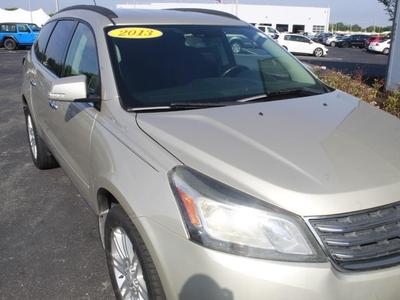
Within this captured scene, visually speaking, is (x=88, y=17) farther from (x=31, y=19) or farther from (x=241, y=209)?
(x=31, y=19)

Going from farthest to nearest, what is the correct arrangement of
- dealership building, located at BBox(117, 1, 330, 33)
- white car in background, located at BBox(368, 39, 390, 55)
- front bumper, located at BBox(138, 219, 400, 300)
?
dealership building, located at BBox(117, 1, 330, 33) → white car in background, located at BBox(368, 39, 390, 55) → front bumper, located at BBox(138, 219, 400, 300)

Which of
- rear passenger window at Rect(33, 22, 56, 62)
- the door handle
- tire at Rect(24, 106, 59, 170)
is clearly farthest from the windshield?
Answer: tire at Rect(24, 106, 59, 170)

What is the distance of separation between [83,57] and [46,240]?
4.96 feet

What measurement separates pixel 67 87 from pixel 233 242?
148 centimetres

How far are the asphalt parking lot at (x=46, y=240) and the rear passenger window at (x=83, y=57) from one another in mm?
1279

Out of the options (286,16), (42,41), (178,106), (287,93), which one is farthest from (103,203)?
(286,16)

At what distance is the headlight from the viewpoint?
168 centimetres

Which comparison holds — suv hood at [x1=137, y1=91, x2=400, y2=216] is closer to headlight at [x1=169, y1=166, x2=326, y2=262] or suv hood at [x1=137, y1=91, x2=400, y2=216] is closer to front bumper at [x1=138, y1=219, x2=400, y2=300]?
headlight at [x1=169, y1=166, x2=326, y2=262]

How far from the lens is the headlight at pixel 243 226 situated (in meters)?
1.68

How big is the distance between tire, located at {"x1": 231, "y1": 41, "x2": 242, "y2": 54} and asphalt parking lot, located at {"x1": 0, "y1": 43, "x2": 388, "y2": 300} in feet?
6.28

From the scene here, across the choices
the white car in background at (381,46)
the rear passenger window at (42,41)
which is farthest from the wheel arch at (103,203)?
the white car in background at (381,46)

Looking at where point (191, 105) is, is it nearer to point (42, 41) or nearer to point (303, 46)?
point (42, 41)

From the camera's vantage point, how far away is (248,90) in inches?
111

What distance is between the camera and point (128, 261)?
2.25 metres
